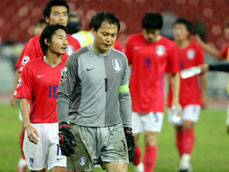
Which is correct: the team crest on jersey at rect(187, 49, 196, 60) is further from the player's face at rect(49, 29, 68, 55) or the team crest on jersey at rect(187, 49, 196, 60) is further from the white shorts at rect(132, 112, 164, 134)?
the player's face at rect(49, 29, 68, 55)

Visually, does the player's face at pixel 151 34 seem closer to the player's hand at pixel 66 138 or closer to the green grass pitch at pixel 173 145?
the green grass pitch at pixel 173 145

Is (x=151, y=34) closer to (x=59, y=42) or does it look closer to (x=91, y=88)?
(x=59, y=42)

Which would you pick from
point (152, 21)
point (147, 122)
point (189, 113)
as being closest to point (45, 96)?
point (152, 21)

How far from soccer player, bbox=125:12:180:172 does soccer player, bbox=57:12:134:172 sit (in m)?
2.90

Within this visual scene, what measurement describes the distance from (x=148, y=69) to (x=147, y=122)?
0.77 m

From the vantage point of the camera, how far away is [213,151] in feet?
39.0

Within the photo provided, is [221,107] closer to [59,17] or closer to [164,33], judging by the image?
[164,33]

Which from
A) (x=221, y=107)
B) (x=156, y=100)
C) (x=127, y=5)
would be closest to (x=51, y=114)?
(x=156, y=100)

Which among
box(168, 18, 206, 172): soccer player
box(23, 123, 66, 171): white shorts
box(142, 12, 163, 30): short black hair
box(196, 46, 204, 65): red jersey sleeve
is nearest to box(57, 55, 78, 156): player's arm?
box(23, 123, 66, 171): white shorts

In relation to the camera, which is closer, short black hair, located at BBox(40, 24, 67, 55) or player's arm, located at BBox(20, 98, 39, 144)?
player's arm, located at BBox(20, 98, 39, 144)

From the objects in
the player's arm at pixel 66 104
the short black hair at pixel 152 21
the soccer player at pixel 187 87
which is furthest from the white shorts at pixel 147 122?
the player's arm at pixel 66 104

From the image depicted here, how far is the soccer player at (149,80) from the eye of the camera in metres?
8.08

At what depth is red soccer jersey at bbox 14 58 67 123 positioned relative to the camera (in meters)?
5.90

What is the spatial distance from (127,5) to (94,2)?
1.81 m
